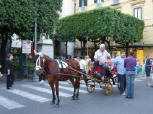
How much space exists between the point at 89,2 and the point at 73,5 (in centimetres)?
359

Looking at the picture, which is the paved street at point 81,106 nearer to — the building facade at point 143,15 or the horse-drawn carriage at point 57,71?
the horse-drawn carriage at point 57,71

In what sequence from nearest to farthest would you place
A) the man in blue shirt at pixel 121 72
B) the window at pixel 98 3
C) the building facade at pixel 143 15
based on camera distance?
1. the man in blue shirt at pixel 121 72
2. the building facade at pixel 143 15
3. the window at pixel 98 3

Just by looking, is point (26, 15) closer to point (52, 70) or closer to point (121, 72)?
point (52, 70)

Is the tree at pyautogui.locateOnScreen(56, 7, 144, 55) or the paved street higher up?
the tree at pyautogui.locateOnScreen(56, 7, 144, 55)

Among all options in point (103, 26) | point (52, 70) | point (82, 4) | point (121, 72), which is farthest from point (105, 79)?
point (82, 4)

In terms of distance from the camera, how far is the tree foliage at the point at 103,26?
20969 mm

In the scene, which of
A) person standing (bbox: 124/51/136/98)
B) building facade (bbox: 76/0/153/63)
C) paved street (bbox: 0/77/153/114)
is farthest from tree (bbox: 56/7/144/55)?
paved street (bbox: 0/77/153/114)

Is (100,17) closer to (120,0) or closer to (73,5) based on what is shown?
(120,0)

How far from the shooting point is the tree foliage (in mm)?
20969

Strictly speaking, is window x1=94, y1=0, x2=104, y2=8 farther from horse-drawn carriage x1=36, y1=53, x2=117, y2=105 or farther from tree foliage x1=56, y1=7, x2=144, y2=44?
horse-drawn carriage x1=36, y1=53, x2=117, y2=105

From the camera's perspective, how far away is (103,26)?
829 inches

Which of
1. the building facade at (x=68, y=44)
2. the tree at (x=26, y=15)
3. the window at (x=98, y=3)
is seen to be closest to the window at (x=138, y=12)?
the window at (x=98, y=3)

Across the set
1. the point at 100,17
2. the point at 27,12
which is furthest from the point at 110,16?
the point at 27,12

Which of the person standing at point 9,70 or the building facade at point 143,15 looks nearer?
the person standing at point 9,70
